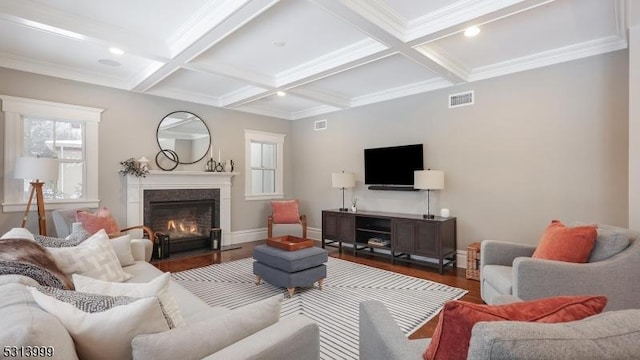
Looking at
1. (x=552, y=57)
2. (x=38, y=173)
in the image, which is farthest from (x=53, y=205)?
(x=552, y=57)

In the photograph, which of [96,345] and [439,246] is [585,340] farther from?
[439,246]

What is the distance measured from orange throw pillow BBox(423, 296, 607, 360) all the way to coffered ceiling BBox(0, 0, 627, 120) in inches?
91.1

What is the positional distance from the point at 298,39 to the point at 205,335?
9.98ft

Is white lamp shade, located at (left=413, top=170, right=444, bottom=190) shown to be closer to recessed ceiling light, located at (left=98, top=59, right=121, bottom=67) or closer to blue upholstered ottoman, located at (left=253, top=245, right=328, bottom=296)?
blue upholstered ottoman, located at (left=253, top=245, right=328, bottom=296)

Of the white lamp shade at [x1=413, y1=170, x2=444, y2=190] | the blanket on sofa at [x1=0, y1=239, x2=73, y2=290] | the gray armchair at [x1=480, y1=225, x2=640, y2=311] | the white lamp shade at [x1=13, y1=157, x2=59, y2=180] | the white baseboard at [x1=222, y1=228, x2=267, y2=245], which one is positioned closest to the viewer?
the blanket on sofa at [x1=0, y1=239, x2=73, y2=290]

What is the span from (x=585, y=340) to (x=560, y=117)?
12.9ft

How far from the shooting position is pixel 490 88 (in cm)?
428

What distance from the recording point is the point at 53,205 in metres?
4.27

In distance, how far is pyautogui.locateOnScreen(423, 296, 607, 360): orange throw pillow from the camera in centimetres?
96

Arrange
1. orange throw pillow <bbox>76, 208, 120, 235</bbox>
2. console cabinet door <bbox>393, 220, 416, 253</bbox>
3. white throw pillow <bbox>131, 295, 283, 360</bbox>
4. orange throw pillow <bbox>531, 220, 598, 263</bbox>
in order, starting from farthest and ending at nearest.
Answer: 1. console cabinet door <bbox>393, 220, 416, 253</bbox>
2. orange throw pillow <bbox>76, 208, 120, 235</bbox>
3. orange throw pillow <bbox>531, 220, 598, 263</bbox>
4. white throw pillow <bbox>131, 295, 283, 360</bbox>

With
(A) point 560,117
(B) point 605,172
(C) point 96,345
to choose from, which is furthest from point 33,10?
(B) point 605,172

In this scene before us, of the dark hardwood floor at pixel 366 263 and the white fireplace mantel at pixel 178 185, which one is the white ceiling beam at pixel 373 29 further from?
the white fireplace mantel at pixel 178 185

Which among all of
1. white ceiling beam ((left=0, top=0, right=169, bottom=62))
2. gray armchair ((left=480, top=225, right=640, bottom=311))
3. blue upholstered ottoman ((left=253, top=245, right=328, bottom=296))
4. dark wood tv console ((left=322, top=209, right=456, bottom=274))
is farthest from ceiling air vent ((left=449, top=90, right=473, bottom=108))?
white ceiling beam ((left=0, top=0, right=169, bottom=62))

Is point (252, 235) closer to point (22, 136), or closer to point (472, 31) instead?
point (22, 136)
